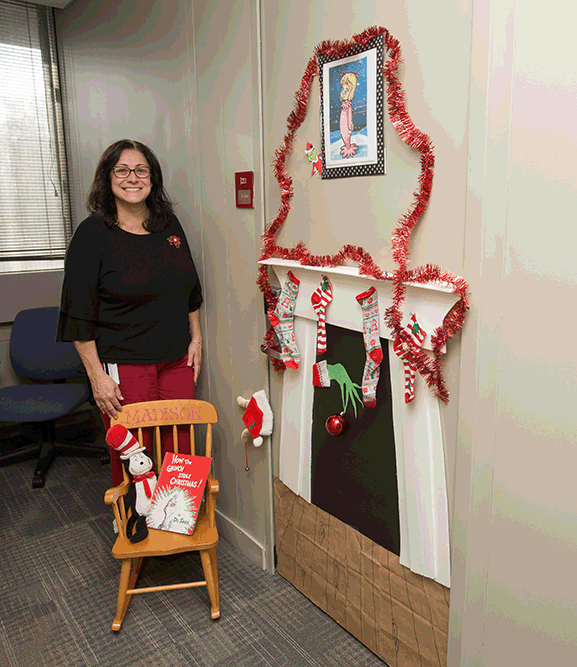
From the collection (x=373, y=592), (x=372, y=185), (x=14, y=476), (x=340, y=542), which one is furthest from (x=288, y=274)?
(x=14, y=476)

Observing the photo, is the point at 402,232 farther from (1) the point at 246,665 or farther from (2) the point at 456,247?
(1) the point at 246,665

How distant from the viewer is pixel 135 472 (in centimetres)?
215

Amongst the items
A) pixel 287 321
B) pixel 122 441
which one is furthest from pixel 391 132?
pixel 122 441

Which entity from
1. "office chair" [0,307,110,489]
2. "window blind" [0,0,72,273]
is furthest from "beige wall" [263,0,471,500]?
"window blind" [0,0,72,273]

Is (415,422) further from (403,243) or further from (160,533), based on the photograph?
(160,533)

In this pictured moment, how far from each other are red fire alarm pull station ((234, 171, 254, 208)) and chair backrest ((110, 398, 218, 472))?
766 millimetres

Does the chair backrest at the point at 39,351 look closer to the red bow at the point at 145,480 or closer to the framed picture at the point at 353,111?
the red bow at the point at 145,480

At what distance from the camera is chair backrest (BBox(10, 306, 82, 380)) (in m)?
3.40

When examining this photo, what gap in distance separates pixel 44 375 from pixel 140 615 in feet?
5.72

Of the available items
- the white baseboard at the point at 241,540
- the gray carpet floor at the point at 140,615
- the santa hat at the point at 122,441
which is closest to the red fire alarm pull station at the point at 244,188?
the santa hat at the point at 122,441

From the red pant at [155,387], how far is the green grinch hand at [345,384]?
0.76m

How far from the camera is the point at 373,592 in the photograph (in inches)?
73.3

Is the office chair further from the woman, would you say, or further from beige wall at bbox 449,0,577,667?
beige wall at bbox 449,0,577,667

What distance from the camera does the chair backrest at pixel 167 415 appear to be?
86.0 inches
